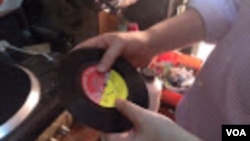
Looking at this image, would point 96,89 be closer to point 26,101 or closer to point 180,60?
point 26,101

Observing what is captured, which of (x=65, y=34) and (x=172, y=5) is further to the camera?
(x=172, y=5)

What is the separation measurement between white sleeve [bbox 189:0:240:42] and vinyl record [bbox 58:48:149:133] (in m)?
0.16

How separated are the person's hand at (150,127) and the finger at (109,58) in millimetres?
76

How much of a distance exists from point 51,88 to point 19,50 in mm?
170

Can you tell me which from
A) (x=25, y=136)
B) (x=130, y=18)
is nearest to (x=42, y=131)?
(x=25, y=136)

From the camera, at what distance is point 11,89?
0.56 metres

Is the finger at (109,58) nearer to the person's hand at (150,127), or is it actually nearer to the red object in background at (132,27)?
the person's hand at (150,127)

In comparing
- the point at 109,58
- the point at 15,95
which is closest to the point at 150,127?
the point at 109,58

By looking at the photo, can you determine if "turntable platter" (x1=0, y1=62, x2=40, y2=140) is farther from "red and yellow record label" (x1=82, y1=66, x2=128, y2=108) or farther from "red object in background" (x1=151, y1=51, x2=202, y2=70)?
"red object in background" (x1=151, y1=51, x2=202, y2=70)

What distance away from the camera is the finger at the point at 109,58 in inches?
19.7

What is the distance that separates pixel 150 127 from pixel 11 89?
27cm

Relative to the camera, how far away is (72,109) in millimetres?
459

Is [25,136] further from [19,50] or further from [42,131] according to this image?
[19,50]

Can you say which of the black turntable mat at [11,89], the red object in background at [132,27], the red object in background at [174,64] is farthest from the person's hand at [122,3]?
the black turntable mat at [11,89]
